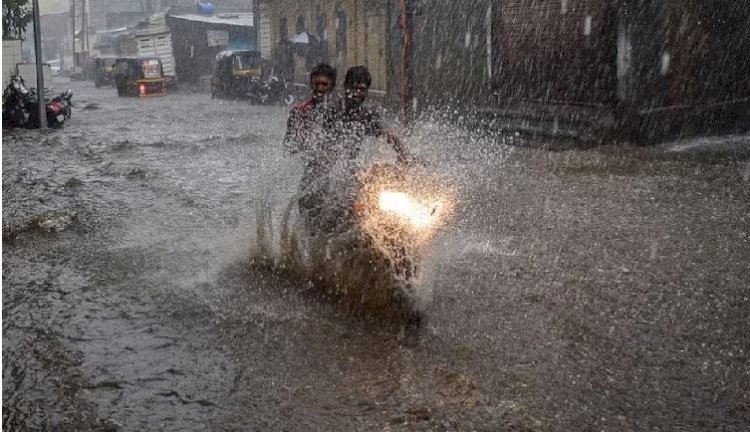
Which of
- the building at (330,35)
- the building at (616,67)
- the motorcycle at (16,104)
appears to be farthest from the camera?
the building at (330,35)

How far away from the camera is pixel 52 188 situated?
1083 centimetres

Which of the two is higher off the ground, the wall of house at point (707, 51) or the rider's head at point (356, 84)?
the wall of house at point (707, 51)

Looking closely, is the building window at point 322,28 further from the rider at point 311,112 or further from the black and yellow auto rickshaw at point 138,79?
the rider at point 311,112

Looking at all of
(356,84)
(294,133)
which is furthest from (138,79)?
(356,84)

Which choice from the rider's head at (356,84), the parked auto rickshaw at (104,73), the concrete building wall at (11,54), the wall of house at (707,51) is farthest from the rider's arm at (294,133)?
the parked auto rickshaw at (104,73)

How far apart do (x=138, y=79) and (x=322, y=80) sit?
34.0m

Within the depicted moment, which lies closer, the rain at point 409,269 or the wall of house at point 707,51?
the rain at point 409,269

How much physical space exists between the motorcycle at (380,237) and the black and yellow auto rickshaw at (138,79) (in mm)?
33774

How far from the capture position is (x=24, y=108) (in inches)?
778

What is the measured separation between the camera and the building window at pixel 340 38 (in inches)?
1099

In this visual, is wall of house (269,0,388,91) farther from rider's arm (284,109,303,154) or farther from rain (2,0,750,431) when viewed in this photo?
rider's arm (284,109,303,154)

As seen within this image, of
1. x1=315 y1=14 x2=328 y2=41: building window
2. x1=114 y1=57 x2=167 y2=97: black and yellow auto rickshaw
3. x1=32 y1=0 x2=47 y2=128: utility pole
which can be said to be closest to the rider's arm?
x1=32 y1=0 x2=47 y2=128: utility pole

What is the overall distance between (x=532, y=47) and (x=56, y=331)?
44.5 ft

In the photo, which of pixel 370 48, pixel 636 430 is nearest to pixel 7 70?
pixel 370 48
